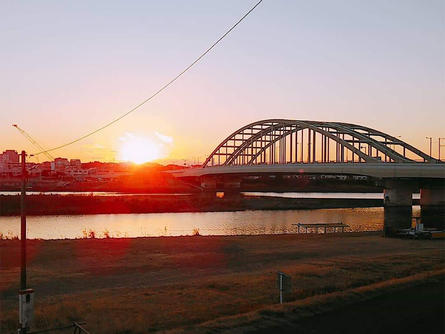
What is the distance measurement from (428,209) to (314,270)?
5004 cm

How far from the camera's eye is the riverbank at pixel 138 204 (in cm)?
5259

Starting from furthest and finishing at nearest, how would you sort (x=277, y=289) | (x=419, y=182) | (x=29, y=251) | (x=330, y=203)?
1. (x=330, y=203)
2. (x=419, y=182)
3. (x=29, y=251)
4. (x=277, y=289)

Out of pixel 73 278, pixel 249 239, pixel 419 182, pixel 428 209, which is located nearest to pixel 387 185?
pixel 419 182

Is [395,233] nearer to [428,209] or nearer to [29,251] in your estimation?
[29,251]

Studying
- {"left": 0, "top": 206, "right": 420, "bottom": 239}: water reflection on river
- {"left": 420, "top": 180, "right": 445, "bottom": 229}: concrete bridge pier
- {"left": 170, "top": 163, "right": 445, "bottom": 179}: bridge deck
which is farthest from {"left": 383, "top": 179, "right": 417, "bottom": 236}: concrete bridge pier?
{"left": 170, "top": 163, "right": 445, "bottom": 179}: bridge deck

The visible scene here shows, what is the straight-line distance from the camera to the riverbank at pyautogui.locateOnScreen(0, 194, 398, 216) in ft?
173

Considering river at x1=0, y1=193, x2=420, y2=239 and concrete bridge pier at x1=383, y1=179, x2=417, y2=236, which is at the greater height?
concrete bridge pier at x1=383, y1=179, x2=417, y2=236

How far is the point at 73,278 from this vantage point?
14703mm

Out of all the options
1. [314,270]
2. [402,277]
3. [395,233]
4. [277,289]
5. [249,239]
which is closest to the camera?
[277,289]

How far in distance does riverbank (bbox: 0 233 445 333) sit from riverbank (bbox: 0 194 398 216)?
3108 cm

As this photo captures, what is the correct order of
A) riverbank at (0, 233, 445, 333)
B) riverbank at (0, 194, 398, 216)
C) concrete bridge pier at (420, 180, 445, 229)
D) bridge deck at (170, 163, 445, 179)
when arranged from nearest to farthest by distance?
riverbank at (0, 233, 445, 333) → bridge deck at (170, 163, 445, 179) → riverbank at (0, 194, 398, 216) → concrete bridge pier at (420, 180, 445, 229)

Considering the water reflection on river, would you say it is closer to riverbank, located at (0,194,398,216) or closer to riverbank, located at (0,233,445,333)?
riverbank, located at (0,194,398,216)

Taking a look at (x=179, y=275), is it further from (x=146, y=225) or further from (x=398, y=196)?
(x=398, y=196)

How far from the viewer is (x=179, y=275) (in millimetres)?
15219
